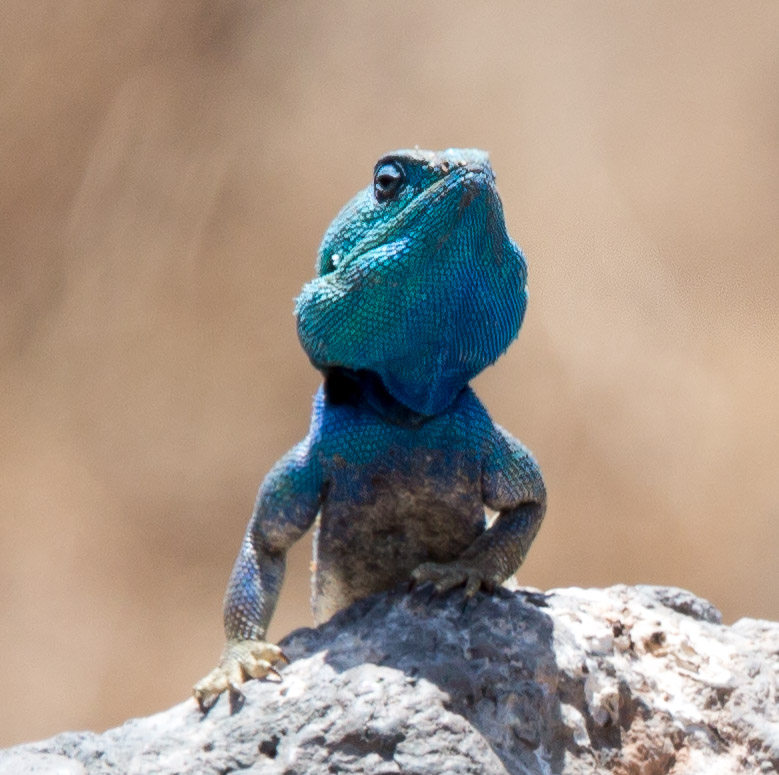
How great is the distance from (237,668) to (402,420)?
0.63 meters

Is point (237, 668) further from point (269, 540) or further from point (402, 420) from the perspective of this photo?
point (402, 420)

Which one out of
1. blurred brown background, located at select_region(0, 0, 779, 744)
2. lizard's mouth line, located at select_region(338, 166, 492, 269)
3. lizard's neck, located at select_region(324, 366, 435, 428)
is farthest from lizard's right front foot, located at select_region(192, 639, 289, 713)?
blurred brown background, located at select_region(0, 0, 779, 744)

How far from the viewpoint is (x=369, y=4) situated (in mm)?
4645

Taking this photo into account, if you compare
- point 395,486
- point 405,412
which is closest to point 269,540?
point 395,486

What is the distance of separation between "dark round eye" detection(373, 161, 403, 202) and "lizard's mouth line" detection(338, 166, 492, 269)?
2.2 inches

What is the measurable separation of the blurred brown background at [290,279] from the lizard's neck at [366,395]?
92.1 inches

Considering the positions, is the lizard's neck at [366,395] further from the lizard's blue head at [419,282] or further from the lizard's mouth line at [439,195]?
the lizard's mouth line at [439,195]

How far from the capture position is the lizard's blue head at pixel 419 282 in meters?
2.20

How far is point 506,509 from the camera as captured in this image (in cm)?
253

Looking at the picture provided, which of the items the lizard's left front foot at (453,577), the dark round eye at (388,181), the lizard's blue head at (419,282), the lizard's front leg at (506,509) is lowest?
the lizard's left front foot at (453,577)

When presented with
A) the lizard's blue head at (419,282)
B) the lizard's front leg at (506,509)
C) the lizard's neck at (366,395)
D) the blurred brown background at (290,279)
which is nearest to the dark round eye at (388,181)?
the lizard's blue head at (419,282)

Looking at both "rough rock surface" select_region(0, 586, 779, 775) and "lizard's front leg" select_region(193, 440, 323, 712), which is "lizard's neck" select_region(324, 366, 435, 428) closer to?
"lizard's front leg" select_region(193, 440, 323, 712)

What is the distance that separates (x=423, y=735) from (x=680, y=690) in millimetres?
688

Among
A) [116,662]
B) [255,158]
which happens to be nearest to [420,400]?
[255,158]
